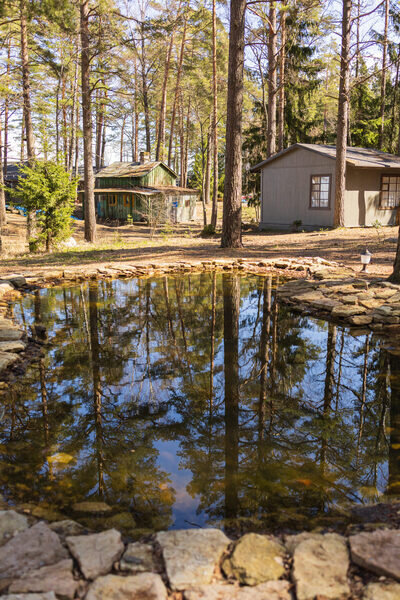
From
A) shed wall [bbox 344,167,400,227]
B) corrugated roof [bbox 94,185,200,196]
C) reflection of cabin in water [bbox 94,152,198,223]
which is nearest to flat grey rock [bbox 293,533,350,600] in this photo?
shed wall [bbox 344,167,400,227]

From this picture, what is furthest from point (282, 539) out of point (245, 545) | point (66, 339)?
point (66, 339)

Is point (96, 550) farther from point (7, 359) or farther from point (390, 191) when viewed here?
point (390, 191)

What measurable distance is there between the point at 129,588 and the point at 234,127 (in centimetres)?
1214

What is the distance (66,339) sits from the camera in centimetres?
579

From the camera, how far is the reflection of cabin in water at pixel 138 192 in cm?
2777

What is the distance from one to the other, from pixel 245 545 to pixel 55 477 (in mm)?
1321

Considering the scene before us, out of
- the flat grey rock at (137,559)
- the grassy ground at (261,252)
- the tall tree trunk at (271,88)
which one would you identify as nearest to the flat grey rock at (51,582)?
the flat grey rock at (137,559)

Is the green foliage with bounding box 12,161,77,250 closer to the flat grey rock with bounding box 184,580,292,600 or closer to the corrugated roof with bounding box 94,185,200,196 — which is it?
the flat grey rock with bounding box 184,580,292,600

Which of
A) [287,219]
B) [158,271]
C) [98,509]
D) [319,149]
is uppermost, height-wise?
[319,149]

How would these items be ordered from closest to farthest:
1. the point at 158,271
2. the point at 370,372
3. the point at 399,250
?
the point at 370,372 < the point at 399,250 < the point at 158,271

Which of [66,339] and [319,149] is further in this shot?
[319,149]

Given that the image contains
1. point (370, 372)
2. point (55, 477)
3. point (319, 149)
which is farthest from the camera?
point (319, 149)

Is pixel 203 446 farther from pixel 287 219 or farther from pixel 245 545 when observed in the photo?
pixel 287 219

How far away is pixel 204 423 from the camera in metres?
3.67
